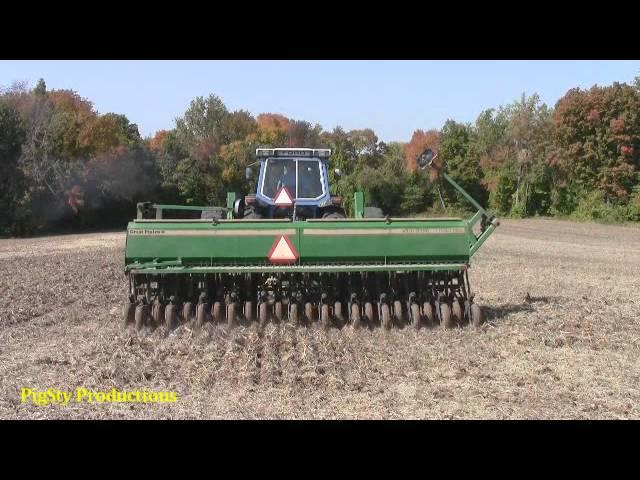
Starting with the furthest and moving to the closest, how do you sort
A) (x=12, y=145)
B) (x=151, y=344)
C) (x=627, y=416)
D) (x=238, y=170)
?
1. (x=238, y=170)
2. (x=12, y=145)
3. (x=151, y=344)
4. (x=627, y=416)

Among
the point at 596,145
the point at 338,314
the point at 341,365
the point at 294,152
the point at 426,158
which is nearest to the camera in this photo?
the point at 341,365

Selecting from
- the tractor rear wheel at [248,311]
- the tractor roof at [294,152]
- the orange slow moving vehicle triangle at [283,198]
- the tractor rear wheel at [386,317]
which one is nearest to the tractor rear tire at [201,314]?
the tractor rear wheel at [248,311]

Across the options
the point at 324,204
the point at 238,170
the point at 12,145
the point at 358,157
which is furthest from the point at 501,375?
the point at 358,157

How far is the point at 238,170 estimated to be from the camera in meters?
49.5

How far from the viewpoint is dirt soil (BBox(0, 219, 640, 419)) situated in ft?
17.8

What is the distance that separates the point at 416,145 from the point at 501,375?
5820 centimetres

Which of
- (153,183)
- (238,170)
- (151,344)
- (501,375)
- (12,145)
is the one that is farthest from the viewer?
(238,170)

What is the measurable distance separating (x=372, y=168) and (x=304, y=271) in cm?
3915

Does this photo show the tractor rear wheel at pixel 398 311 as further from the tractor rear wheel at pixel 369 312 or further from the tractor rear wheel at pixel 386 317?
the tractor rear wheel at pixel 369 312

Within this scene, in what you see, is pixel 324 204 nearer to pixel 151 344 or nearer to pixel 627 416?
pixel 151 344

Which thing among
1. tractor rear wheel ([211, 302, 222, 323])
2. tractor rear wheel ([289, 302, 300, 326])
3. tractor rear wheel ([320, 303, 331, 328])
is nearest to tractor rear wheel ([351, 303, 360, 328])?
tractor rear wheel ([320, 303, 331, 328])

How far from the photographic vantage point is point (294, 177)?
10.4 metres

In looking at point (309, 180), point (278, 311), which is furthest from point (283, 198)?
point (278, 311)

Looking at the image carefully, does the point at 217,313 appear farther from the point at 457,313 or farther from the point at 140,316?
the point at 457,313
